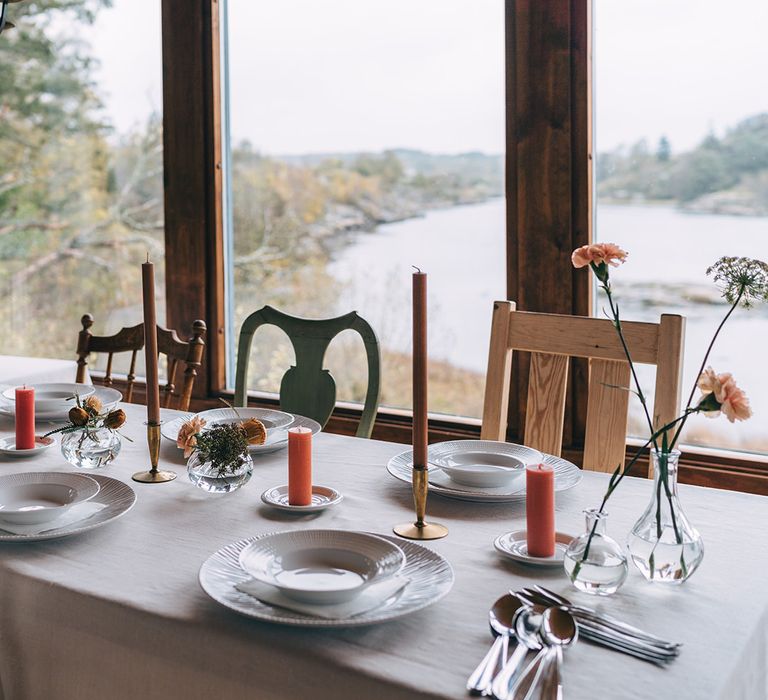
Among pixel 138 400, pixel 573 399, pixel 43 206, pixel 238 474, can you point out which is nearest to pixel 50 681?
pixel 238 474

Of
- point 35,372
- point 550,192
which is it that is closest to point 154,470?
point 35,372

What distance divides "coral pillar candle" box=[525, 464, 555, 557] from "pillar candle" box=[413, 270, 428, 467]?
6.4 inches

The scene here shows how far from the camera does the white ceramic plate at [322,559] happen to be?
1.01 meters

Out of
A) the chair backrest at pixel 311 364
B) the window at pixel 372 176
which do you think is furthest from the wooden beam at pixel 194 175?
the chair backrest at pixel 311 364

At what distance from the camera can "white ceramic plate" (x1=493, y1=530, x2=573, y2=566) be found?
1.09 meters

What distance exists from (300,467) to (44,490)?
1.27 ft

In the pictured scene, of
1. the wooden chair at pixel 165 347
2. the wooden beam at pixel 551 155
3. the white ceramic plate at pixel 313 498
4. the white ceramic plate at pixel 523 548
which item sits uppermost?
the wooden beam at pixel 551 155

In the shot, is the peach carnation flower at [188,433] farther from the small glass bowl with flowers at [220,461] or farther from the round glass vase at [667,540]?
the round glass vase at [667,540]

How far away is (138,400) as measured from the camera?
309 centimetres

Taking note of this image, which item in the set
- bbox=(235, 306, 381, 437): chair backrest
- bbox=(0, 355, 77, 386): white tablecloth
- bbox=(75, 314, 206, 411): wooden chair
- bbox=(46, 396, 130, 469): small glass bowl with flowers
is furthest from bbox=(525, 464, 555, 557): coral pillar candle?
bbox=(0, 355, 77, 386): white tablecloth

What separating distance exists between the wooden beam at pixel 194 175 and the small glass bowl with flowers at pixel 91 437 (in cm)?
141

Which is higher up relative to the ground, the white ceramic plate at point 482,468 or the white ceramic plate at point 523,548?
the white ceramic plate at point 482,468

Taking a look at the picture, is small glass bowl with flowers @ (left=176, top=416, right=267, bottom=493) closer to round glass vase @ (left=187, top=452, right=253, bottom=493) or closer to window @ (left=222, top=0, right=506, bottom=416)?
round glass vase @ (left=187, top=452, right=253, bottom=493)

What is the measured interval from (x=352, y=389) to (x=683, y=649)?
6.36 feet
